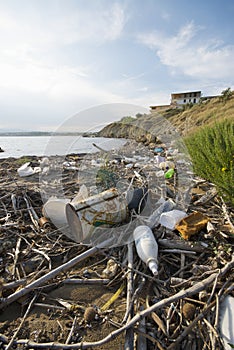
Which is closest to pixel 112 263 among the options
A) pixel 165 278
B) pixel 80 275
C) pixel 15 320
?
pixel 80 275

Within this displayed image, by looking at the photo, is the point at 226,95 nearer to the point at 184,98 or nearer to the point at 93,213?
the point at 184,98

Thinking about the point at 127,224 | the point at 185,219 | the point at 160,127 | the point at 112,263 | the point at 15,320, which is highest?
the point at 160,127

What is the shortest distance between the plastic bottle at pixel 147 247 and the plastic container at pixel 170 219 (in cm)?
18

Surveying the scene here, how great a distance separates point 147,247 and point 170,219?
38cm

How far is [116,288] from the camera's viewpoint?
3.95 feet

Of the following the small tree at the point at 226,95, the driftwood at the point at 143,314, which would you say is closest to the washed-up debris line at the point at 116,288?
the driftwood at the point at 143,314

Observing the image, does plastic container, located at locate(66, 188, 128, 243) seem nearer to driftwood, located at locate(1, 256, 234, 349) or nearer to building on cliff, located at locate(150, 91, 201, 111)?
driftwood, located at locate(1, 256, 234, 349)

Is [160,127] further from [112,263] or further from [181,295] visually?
[181,295]

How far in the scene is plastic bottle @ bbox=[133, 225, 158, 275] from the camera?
1.21 metres

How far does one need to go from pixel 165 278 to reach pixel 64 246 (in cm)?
79

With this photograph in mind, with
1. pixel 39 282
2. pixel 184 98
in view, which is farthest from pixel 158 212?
pixel 184 98

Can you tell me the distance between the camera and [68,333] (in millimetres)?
946

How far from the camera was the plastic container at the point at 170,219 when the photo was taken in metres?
1.55

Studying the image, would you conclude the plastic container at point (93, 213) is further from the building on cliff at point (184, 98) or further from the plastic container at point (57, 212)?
the building on cliff at point (184, 98)
